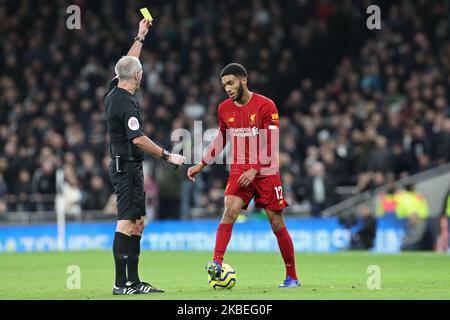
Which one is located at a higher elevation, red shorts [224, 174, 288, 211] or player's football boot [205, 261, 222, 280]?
red shorts [224, 174, 288, 211]

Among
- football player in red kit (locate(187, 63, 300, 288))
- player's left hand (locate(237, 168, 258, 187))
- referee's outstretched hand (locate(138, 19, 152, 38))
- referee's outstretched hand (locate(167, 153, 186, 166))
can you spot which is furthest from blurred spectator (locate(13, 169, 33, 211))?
referee's outstretched hand (locate(167, 153, 186, 166))

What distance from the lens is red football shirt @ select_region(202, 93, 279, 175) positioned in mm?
11992

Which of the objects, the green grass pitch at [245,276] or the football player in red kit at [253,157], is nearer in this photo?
the green grass pitch at [245,276]

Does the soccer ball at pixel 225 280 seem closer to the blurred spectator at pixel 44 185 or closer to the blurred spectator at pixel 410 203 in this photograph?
the blurred spectator at pixel 410 203

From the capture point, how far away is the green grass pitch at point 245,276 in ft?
36.6

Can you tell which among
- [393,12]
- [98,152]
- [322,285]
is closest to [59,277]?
[322,285]

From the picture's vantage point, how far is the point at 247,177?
11836 mm

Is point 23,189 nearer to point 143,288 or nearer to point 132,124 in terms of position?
point 143,288


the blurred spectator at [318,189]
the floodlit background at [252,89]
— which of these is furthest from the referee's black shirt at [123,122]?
the blurred spectator at [318,189]

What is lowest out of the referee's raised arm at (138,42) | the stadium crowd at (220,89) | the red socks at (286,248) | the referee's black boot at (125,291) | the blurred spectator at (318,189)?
the referee's black boot at (125,291)

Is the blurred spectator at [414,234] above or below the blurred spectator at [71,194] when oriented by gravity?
below

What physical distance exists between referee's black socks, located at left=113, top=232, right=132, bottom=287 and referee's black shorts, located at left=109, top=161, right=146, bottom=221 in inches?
8.5

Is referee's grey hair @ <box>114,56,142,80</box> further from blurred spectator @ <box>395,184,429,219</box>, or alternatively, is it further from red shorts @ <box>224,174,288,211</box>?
blurred spectator @ <box>395,184,429,219</box>
